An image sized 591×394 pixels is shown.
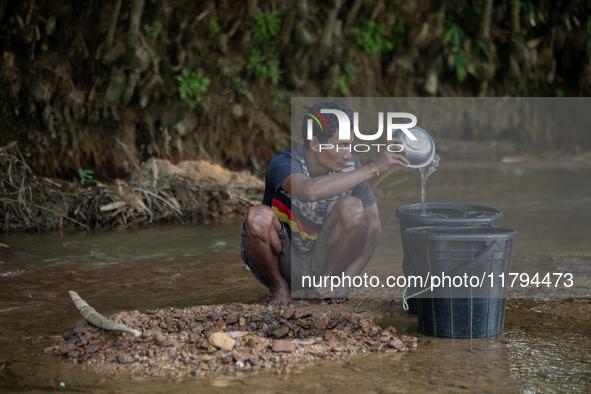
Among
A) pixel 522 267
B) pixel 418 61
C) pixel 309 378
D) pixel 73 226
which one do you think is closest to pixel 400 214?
pixel 309 378

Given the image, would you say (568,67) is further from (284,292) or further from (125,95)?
(284,292)

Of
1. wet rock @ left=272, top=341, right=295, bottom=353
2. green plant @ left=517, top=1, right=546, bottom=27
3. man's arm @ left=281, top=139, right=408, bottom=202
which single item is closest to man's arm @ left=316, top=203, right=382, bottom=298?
man's arm @ left=281, top=139, right=408, bottom=202

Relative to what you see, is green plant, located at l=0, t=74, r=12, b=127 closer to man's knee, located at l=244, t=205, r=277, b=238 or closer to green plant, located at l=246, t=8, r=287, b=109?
green plant, located at l=246, t=8, r=287, b=109

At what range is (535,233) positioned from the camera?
17.1ft

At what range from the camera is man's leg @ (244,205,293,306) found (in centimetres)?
325

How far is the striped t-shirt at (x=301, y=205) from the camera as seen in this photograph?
3.36 m

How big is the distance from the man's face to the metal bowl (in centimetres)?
33

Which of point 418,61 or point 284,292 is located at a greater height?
point 418,61

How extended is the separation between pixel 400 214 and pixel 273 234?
699 mm

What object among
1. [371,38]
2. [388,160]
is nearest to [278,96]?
[371,38]

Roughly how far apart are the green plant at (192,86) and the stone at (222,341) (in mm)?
5750

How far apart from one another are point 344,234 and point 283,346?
928 mm

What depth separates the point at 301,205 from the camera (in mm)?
3426

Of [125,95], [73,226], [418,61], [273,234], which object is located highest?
[418,61]
